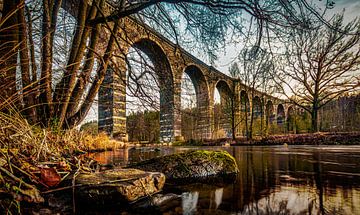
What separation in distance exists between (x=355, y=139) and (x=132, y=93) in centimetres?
1135

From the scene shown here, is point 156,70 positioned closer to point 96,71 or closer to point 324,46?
point 96,71

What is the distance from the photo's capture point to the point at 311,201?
1660mm

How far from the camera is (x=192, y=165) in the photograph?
9.81 ft

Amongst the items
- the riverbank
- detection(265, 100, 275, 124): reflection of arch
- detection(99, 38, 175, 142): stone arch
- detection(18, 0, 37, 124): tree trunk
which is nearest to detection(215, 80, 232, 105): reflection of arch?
detection(265, 100, 275, 124): reflection of arch

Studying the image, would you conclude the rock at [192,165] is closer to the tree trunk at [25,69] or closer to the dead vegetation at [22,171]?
the dead vegetation at [22,171]

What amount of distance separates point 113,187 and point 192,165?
143 centimetres

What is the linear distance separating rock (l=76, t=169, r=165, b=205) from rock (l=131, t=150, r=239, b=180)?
2.80ft

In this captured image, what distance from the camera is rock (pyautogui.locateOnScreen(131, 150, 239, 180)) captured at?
2875 millimetres

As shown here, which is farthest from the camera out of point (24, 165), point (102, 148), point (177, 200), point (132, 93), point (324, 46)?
point (324, 46)

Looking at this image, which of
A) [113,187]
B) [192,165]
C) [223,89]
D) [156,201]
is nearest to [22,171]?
[113,187]

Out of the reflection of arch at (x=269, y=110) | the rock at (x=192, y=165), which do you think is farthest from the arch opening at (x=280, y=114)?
the rock at (x=192, y=165)

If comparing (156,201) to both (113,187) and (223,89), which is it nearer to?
(113,187)

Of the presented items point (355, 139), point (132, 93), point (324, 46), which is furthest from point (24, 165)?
point (324, 46)

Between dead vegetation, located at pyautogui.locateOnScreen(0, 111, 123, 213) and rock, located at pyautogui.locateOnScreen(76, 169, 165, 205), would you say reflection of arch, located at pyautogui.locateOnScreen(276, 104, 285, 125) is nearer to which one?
rock, located at pyautogui.locateOnScreen(76, 169, 165, 205)
